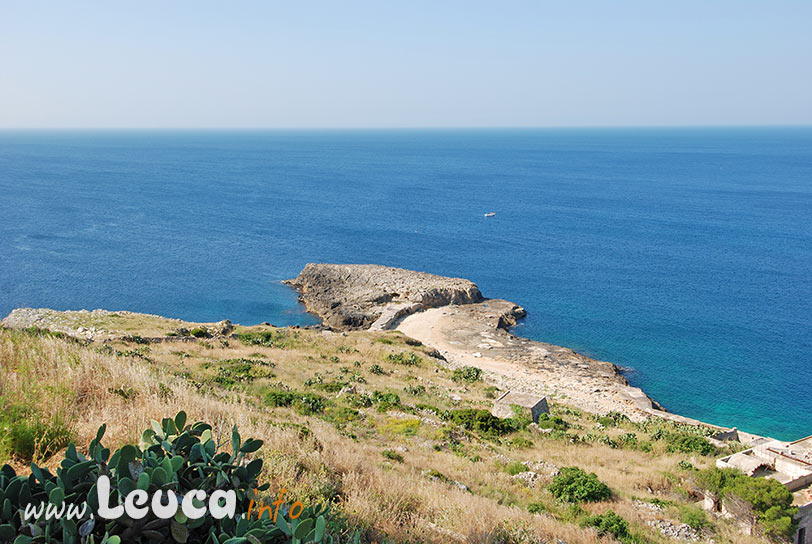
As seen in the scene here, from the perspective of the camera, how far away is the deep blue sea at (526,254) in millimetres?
50094

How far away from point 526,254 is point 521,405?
55332 millimetres

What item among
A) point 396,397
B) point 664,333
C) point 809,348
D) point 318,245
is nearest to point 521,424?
point 396,397

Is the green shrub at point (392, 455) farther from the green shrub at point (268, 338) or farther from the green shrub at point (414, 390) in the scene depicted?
the green shrub at point (268, 338)

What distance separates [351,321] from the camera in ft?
185

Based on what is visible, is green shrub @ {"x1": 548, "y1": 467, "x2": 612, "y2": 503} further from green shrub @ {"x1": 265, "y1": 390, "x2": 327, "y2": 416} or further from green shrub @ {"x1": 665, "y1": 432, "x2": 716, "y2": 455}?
green shrub @ {"x1": 665, "y1": 432, "x2": 716, "y2": 455}

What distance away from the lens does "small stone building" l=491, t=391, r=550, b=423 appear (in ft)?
87.1

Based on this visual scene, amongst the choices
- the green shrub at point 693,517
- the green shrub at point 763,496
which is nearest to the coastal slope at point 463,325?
the green shrub at point 763,496

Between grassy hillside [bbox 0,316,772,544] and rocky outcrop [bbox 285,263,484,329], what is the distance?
17.6 m

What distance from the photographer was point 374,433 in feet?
63.4

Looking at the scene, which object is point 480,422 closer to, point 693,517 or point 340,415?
point 340,415

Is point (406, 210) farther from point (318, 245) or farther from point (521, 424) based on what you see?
point (521, 424)

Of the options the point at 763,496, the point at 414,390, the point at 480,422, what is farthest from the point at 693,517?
the point at 414,390

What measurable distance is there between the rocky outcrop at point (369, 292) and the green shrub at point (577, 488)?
3932cm

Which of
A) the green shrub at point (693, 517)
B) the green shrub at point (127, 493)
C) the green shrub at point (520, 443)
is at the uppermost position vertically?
the green shrub at point (127, 493)
